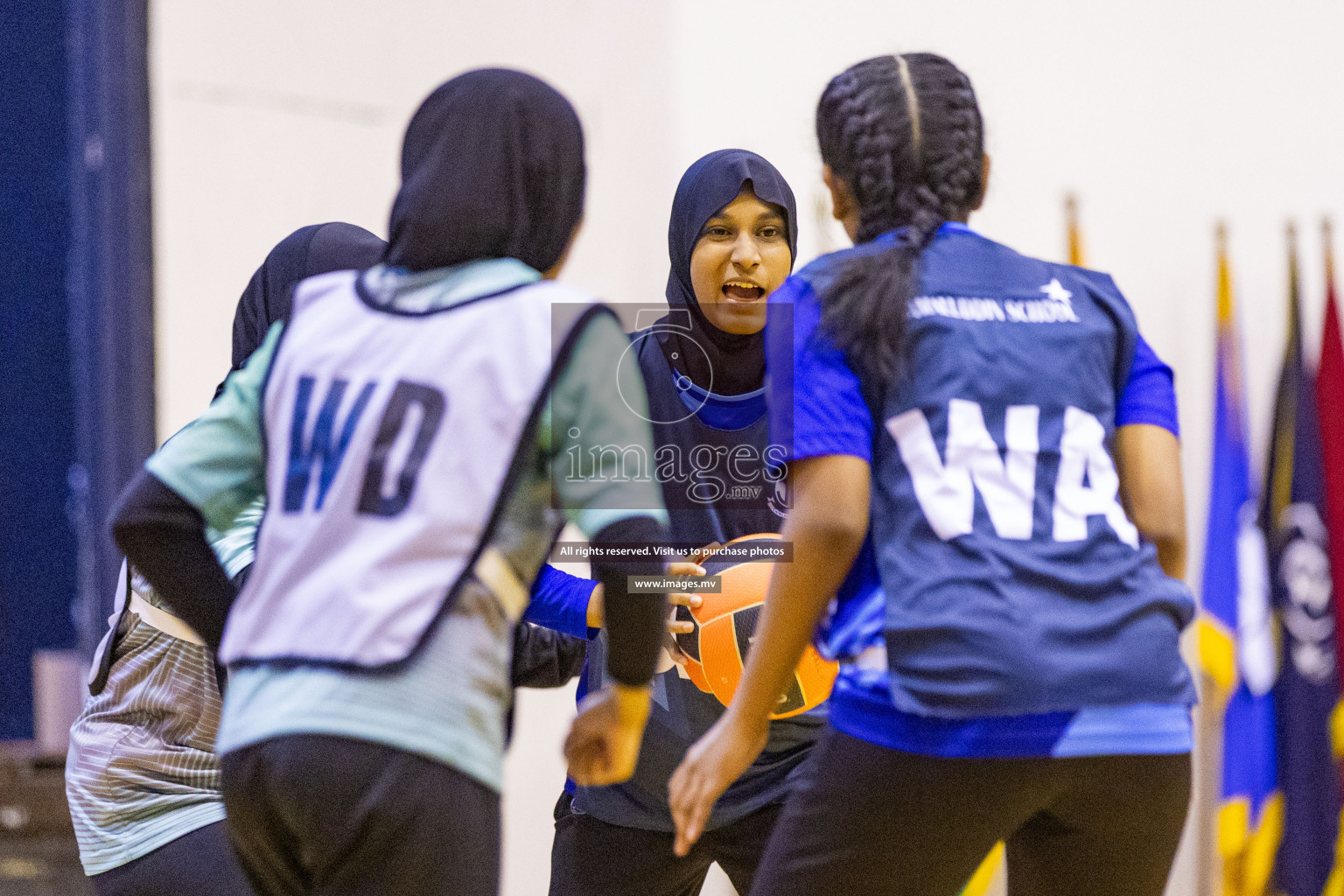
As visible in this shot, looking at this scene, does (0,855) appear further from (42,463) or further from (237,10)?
(237,10)

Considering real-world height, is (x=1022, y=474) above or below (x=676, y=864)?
above

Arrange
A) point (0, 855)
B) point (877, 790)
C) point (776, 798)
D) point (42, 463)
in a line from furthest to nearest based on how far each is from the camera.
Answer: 1. point (42, 463)
2. point (0, 855)
3. point (776, 798)
4. point (877, 790)

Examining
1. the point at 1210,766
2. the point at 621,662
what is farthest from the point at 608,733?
the point at 1210,766

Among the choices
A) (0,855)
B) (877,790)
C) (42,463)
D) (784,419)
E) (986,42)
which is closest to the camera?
(877,790)

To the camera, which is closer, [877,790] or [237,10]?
[877,790]

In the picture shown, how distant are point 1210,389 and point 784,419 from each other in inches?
120

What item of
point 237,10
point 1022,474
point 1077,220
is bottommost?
point 1022,474

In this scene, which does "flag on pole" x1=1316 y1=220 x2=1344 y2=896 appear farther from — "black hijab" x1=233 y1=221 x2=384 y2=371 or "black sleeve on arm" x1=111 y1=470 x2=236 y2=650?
"black sleeve on arm" x1=111 y1=470 x2=236 y2=650

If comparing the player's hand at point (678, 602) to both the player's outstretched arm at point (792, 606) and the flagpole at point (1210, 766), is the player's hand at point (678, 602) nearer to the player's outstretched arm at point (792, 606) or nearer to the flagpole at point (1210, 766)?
the player's outstretched arm at point (792, 606)

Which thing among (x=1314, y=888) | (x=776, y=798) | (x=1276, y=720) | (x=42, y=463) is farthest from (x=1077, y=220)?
(x=42, y=463)

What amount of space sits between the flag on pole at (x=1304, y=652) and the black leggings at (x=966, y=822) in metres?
2.66

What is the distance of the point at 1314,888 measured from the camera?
3.67 meters

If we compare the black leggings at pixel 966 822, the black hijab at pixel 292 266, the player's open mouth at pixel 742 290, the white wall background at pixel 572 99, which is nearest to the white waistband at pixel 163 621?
the black hijab at pixel 292 266

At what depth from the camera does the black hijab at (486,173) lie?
53.6 inches
